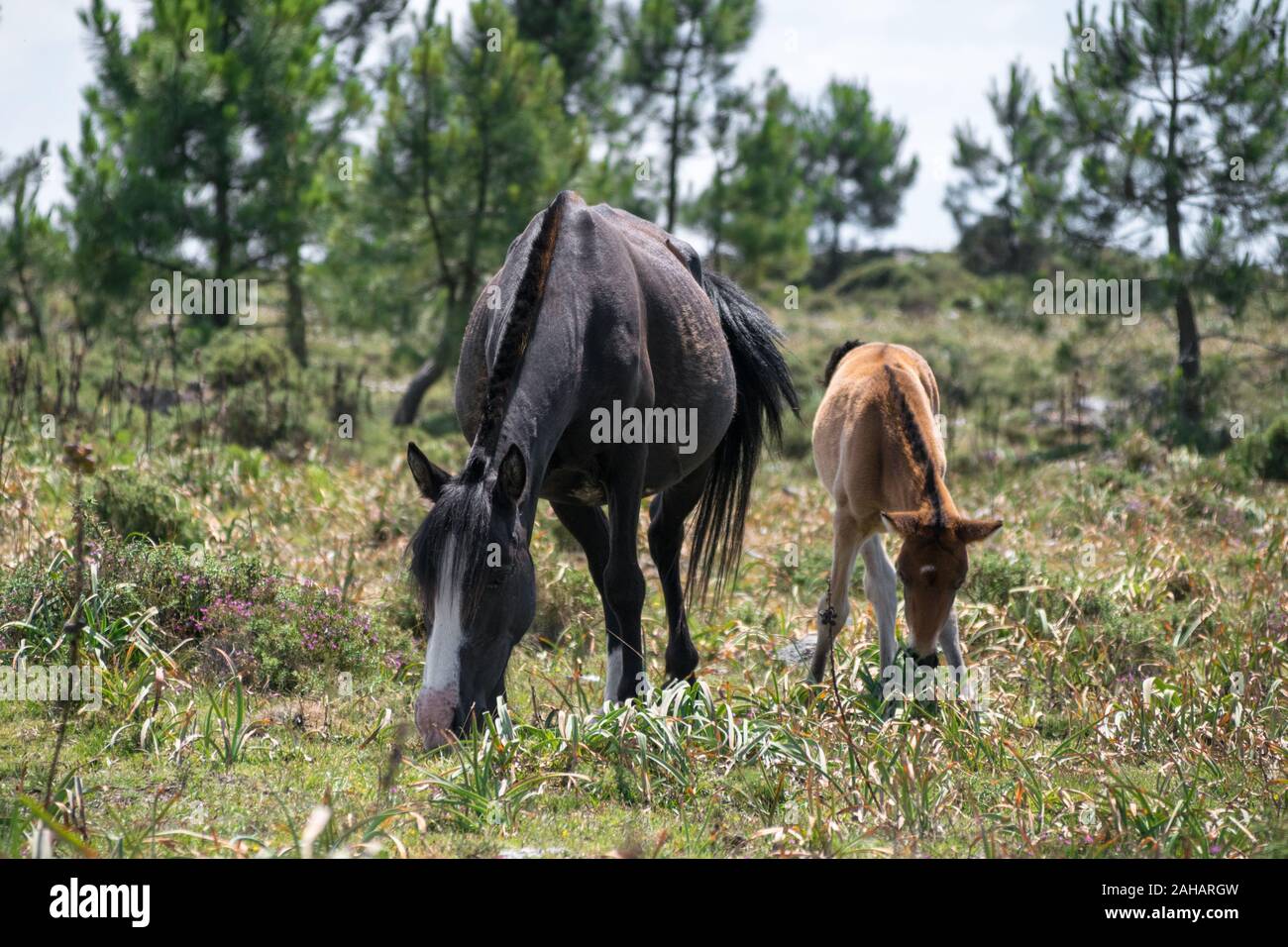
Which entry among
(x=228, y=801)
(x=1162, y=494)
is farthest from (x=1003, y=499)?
(x=228, y=801)

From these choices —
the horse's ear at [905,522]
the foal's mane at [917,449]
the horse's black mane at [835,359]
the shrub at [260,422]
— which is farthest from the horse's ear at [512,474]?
the shrub at [260,422]

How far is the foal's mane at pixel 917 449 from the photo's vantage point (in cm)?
517

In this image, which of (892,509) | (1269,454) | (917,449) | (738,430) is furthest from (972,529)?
(1269,454)

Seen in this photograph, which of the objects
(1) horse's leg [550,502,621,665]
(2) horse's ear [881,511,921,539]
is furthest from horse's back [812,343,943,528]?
(1) horse's leg [550,502,621,665]

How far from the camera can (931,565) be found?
5.01 metres

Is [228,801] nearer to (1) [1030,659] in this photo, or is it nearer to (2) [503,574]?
(2) [503,574]

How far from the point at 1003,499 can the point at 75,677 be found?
8.20 meters

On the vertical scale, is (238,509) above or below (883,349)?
below

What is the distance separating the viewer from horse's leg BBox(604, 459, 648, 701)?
4.83 meters

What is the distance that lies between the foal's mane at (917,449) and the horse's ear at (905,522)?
0.07 metres

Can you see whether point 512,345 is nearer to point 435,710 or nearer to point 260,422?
point 435,710

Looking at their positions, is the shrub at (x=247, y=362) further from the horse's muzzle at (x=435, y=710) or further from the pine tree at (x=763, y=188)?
the pine tree at (x=763, y=188)

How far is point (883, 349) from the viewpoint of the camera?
716 centimetres

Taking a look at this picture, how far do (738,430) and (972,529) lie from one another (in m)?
1.96
